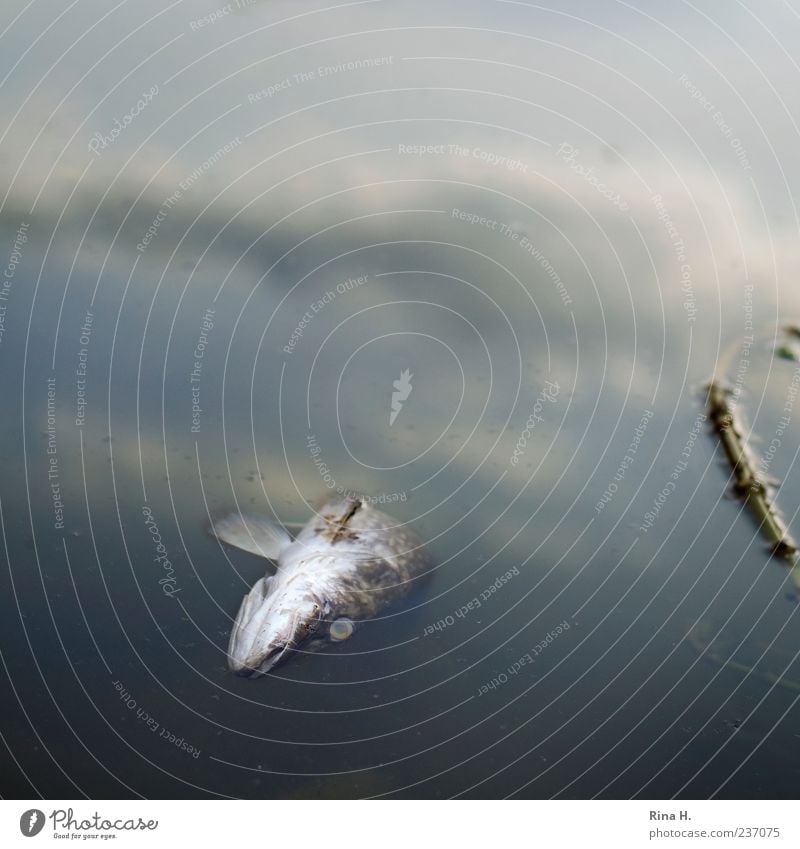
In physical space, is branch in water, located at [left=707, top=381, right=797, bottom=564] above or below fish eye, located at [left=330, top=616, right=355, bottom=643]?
above

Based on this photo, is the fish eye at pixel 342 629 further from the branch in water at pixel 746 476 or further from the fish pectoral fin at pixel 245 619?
the branch in water at pixel 746 476

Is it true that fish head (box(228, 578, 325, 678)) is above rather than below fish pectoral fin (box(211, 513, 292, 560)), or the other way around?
below

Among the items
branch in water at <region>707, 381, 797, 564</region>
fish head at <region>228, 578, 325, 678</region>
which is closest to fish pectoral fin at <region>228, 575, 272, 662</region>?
fish head at <region>228, 578, 325, 678</region>

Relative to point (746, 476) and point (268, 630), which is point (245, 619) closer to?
point (268, 630)

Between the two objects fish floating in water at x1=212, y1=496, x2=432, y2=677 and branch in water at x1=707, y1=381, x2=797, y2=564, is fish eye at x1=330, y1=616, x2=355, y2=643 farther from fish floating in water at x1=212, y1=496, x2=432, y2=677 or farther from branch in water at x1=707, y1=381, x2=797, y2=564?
branch in water at x1=707, y1=381, x2=797, y2=564

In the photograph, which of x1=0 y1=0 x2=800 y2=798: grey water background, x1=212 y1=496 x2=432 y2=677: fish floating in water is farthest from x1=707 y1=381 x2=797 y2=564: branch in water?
x1=212 y1=496 x2=432 y2=677: fish floating in water
